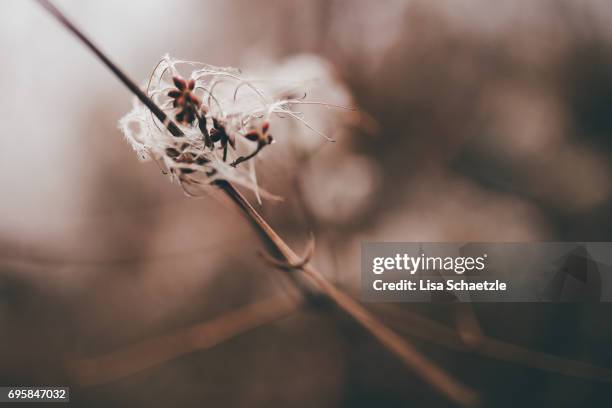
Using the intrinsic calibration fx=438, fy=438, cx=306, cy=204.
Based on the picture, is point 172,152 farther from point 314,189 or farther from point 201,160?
point 314,189

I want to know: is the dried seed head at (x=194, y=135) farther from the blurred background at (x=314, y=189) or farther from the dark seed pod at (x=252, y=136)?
the blurred background at (x=314, y=189)

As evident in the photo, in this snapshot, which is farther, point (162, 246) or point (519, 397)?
point (162, 246)

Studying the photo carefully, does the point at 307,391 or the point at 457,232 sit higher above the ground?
the point at 457,232

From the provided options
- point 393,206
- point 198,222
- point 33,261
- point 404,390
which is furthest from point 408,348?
point 33,261

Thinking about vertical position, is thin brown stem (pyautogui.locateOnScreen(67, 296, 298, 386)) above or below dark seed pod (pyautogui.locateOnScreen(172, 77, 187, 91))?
below

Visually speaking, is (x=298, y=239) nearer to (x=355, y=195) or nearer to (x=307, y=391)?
(x=355, y=195)

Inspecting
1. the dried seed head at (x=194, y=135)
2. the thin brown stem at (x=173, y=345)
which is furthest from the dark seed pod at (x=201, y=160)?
the thin brown stem at (x=173, y=345)

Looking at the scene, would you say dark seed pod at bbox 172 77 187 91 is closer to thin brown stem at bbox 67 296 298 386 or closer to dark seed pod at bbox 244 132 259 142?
dark seed pod at bbox 244 132 259 142

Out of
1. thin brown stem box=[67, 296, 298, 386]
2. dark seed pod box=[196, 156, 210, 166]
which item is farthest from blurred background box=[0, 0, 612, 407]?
dark seed pod box=[196, 156, 210, 166]
